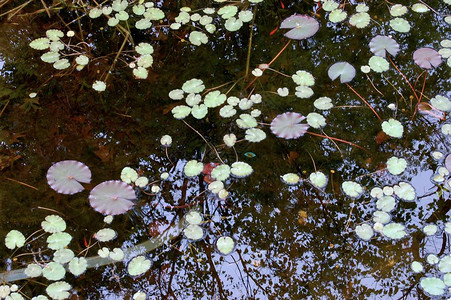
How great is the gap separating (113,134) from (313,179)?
1.07 metres

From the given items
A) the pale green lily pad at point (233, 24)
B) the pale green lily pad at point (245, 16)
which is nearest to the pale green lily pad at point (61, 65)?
the pale green lily pad at point (233, 24)

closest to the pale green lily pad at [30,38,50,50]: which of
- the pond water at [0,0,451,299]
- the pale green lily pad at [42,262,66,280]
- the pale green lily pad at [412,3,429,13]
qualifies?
the pond water at [0,0,451,299]

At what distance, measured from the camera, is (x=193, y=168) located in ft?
6.51

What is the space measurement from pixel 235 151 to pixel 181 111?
1.26 ft

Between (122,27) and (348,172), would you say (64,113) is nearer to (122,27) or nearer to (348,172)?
(122,27)

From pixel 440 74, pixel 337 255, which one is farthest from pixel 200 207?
pixel 440 74

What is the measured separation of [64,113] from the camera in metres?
2.33

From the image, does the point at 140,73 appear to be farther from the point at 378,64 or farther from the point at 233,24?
the point at 378,64

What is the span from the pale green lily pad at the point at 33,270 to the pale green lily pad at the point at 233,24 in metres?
1.75

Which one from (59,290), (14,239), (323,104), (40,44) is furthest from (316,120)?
(40,44)

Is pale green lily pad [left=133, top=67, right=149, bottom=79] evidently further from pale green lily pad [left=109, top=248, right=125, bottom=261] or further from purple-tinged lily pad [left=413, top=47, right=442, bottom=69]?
purple-tinged lily pad [left=413, top=47, right=442, bottom=69]

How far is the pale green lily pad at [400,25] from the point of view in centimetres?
256

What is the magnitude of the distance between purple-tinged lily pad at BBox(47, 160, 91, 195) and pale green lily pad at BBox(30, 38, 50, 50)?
94cm

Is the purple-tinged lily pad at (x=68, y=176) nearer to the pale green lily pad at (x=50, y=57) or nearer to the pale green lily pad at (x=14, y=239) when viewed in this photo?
the pale green lily pad at (x=14, y=239)
